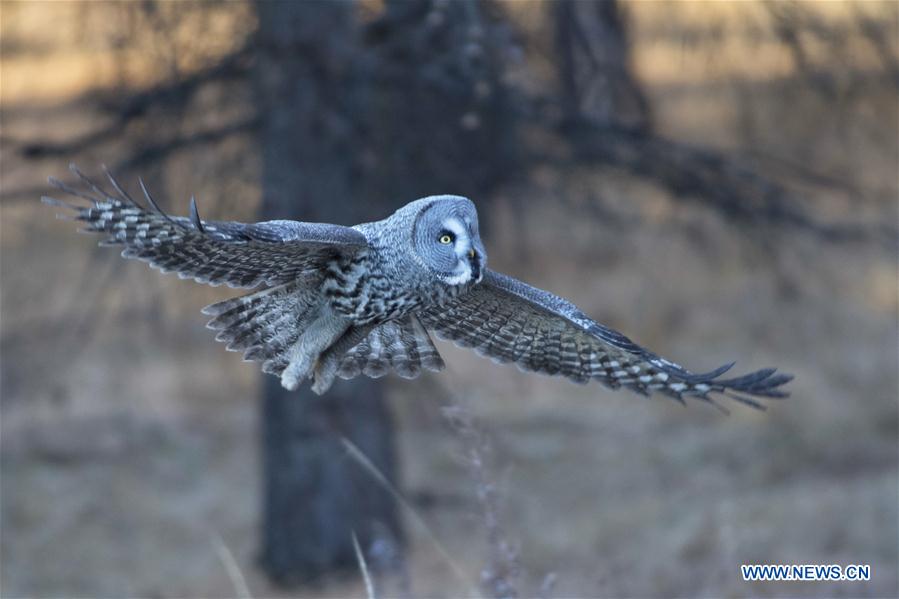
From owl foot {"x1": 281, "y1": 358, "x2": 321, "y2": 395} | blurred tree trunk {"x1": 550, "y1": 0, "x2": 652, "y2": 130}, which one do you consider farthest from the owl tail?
blurred tree trunk {"x1": 550, "y1": 0, "x2": 652, "y2": 130}

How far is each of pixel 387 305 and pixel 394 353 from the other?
44cm

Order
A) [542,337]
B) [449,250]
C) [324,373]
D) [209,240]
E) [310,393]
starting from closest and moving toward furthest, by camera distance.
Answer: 1. [209,240]
2. [449,250]
3. [324,373]
4. [542,337]
5. [310,393]

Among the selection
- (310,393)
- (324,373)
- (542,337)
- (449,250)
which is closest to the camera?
(449,250)

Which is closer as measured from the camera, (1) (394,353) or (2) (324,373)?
(2) (324,373)

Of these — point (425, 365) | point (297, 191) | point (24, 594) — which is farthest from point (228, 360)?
point (425, 365)

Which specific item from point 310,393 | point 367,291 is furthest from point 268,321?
point 310,393

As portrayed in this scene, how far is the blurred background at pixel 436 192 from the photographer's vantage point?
6.99 meters

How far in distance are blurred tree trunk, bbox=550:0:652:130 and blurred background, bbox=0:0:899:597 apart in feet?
0.11

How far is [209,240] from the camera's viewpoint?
388 centimetres

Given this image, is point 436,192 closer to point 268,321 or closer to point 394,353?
point 394,353

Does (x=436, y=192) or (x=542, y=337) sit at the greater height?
(x=436, y=192)

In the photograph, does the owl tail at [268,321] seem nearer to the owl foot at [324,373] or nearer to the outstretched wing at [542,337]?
the owl foot at [324,373]

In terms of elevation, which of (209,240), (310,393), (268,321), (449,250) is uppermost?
(209,240)

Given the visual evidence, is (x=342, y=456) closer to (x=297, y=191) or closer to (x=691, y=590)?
(x=297, y=191)
